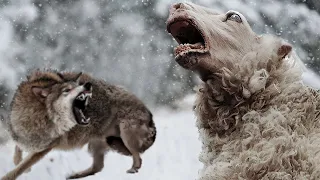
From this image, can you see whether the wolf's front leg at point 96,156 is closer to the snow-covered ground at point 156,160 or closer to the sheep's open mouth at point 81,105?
the snow-covered ground at point 156,160

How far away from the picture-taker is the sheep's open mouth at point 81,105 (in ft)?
8.02

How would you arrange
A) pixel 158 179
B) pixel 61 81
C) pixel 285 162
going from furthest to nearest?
pixel 158 179
pixel 61 81
pixel 285 162

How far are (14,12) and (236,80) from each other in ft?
8.96

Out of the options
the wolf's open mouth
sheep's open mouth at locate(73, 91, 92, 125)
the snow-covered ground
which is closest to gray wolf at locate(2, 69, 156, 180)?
sheep's open mouth at locate(73, 91, 92, 125)

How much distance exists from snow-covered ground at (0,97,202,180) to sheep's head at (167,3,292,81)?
1.65 metres

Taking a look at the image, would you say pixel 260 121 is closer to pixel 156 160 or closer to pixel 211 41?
pixel 211 41

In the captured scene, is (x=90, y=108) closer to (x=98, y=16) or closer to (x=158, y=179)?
(x=158, y=179)

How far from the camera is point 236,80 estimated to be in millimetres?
1227

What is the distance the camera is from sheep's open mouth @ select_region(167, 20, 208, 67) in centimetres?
116

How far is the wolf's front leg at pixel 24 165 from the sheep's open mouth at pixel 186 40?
4.89ft

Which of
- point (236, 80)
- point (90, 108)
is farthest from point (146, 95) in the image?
point (236, 80)

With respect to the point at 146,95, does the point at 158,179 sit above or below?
below

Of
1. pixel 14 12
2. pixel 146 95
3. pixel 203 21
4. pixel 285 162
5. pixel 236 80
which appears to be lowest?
pixel 285 162

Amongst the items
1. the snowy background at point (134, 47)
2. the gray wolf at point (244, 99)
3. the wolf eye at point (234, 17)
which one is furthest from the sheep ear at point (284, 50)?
the snowy background at point (134, 47)
